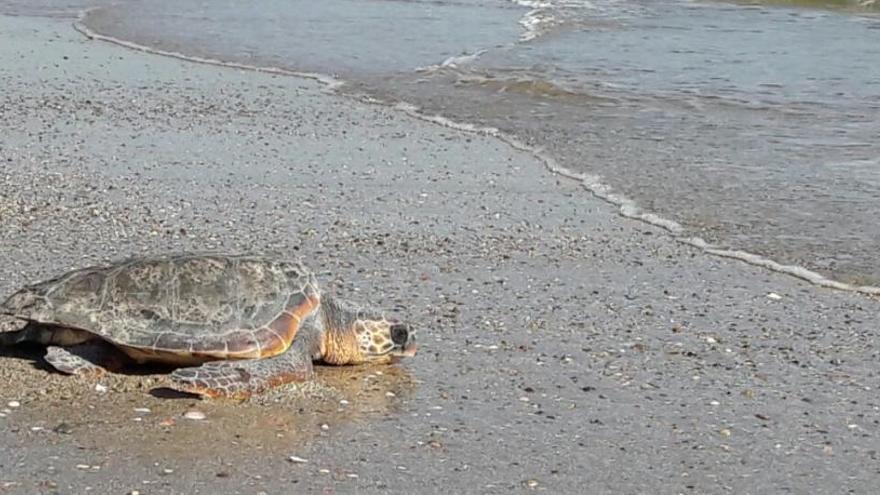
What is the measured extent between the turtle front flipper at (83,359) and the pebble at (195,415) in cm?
51

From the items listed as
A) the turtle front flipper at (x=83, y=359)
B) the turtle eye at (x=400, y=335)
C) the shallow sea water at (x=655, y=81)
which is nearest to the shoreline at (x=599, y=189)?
the shallow sea water at (x=655, y=81)

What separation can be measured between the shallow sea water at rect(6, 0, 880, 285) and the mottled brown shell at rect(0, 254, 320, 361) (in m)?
3.77

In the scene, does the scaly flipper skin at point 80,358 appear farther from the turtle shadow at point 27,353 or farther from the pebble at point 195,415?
the pebble at point 195,415

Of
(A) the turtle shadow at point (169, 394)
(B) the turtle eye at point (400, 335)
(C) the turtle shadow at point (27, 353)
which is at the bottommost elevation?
(A) the turtle shadow at point (169, 394)

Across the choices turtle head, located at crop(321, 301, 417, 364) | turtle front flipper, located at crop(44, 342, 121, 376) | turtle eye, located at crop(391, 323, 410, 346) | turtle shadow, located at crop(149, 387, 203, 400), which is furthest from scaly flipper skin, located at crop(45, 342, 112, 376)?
turtle eye, located at crop(391, 323, 410, 346)

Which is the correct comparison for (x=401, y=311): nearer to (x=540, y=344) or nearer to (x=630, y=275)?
(x=540, y=344)

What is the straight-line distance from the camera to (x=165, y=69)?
16.8m

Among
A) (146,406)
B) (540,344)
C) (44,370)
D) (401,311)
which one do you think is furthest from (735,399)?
(44,370)

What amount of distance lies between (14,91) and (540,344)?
29.8 feet

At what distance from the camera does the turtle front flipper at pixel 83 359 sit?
554 centimetres

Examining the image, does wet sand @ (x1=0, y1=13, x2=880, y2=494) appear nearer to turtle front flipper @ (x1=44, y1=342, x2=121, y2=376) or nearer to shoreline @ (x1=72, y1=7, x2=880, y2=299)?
turtle front flipper @ (x1=44, y1=342, x2=121, y2=376)

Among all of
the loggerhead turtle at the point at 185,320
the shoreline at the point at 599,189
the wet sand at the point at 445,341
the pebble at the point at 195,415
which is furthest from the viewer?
the shoreline at the point at 599,189

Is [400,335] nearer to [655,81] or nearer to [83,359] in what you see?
[83,359]

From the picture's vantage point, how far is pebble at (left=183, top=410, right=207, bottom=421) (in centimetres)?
525
